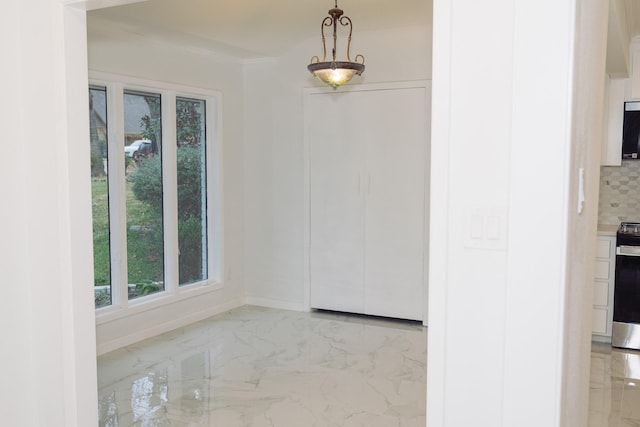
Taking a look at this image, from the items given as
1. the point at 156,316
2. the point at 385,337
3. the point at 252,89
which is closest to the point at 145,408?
the point at 156,316

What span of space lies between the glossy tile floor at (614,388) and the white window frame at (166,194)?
352cm

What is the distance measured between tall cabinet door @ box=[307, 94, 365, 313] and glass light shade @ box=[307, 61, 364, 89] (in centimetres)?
149

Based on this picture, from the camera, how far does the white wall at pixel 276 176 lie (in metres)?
5.75

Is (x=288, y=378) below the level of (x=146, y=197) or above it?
below

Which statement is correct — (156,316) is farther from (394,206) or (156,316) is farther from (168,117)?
(394,206)

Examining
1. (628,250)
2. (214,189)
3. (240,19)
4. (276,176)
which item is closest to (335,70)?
(240,19)

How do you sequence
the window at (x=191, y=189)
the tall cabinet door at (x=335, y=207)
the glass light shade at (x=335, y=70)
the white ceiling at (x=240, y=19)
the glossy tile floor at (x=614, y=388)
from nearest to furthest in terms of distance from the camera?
the glossy tile floor at (x=614, y=388), the glass light shade at (x=335, y=70), the white ceiling at (x=240, y=19), the window at (x=191, y=189), the tall cabinet door at (x=335, y=207)

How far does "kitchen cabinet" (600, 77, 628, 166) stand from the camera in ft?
16.1

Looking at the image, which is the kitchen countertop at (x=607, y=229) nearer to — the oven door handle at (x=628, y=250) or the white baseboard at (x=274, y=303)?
the oven door handle at (x=628, y=250)

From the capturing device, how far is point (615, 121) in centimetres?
492

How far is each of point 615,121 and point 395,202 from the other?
203 centimetres

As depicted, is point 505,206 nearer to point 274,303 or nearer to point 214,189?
point 214,189

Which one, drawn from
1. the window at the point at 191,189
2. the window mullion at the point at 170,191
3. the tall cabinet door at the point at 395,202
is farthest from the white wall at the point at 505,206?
the window at the point at 191,189

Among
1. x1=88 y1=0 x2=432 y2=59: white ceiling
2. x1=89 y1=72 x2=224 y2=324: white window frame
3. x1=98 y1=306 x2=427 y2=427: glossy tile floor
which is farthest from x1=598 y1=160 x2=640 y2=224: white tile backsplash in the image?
x1=89 y1=72 x2=224 y2=324: white window frame
